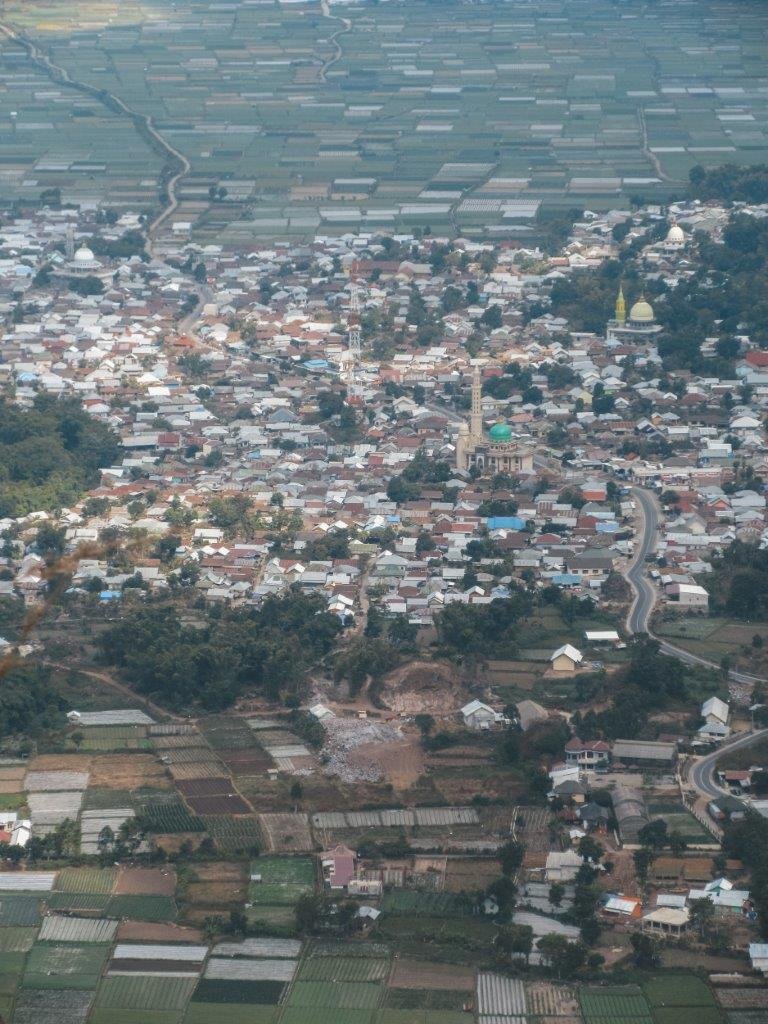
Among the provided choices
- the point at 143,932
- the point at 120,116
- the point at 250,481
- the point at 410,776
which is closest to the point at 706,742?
the point at 410,776

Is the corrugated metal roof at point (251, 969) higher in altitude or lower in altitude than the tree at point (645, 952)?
lower

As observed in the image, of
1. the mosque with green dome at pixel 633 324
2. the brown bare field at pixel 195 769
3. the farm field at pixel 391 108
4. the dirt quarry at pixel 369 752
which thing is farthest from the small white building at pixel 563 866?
the farm field at pixel 391 108

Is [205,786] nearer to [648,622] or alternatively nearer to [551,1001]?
[551,1001]

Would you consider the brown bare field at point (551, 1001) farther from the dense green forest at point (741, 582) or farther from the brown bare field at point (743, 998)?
the dense green forest at point (741, 582)

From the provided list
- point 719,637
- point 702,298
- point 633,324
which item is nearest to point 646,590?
point 719,637

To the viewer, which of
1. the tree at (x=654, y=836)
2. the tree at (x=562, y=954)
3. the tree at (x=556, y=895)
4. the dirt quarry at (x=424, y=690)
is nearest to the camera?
the tree at (x=562, y=954)

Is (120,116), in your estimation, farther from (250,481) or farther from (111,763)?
(111,763)

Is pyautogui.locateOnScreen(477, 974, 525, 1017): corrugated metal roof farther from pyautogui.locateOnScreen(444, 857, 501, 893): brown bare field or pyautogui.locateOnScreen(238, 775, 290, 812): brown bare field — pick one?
pyautogui.locateOnScreen(238, 775, 290, 812): brown bare field

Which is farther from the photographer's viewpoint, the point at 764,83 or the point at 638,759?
the point at 764,83
